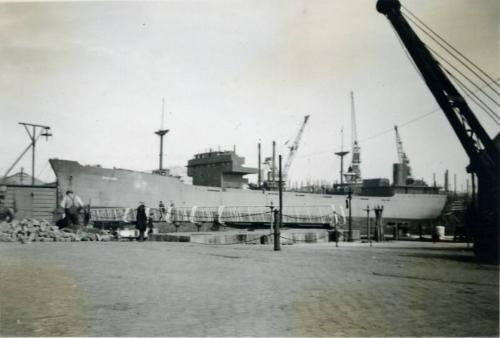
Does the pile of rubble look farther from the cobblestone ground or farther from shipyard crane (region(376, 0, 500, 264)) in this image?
shipyard crane (region(376, 0, 500, 264))

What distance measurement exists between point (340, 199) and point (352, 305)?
45123 millimetres

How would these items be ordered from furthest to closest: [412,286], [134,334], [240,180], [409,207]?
[409,207] → [240,180] → [412,286] → [134,334]

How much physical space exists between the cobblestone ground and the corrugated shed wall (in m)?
15.7

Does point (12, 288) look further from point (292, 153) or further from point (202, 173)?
point (292, 153)

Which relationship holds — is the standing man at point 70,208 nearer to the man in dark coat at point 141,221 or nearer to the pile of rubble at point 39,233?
the pile of rubble at point 39,233

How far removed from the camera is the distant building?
46.4 m

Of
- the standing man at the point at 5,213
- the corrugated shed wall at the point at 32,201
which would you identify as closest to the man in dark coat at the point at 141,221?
the corrugated shed wall at the point at 32,201

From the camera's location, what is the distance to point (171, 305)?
5.18 meters

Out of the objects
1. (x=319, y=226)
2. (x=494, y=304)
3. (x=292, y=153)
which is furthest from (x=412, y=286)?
(x=292, y=153)

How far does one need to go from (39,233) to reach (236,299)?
38.3 ft

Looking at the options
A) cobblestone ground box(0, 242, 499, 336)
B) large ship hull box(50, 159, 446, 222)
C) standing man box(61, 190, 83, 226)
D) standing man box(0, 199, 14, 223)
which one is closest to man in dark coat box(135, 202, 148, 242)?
standing man box(61, 190, 83, 226)

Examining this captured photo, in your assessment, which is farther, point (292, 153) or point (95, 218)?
point (292, 153)

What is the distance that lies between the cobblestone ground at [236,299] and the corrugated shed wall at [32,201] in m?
15.7

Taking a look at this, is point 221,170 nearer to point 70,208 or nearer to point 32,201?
point 32,201
